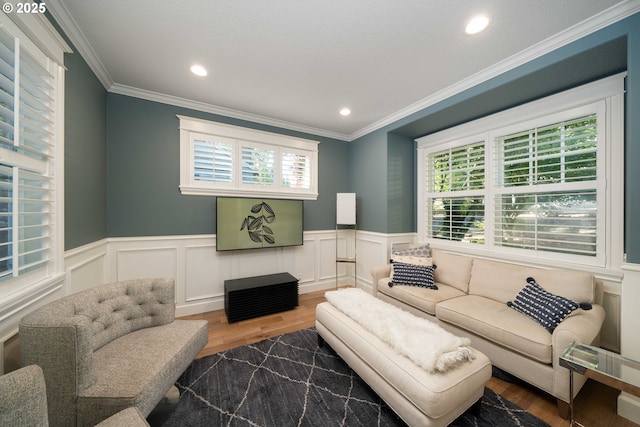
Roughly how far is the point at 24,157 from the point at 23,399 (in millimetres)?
1349

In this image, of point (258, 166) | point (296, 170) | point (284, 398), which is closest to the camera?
point (284, 398)

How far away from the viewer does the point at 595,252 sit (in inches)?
81.8

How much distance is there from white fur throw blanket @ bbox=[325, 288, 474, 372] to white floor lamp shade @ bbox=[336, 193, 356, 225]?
1856 millimetres

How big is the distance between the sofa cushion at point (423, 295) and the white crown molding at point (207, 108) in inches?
106

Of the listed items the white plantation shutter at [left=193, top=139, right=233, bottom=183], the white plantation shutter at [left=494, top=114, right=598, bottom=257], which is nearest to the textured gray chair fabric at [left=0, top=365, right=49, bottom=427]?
the white plantation shutter at [left=193, top=139, right=233, bottom=183]

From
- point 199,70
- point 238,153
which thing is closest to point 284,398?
point 238,153

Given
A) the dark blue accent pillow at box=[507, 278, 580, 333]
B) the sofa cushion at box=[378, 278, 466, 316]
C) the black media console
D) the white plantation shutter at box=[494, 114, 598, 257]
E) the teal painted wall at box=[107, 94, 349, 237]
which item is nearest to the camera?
the dark blue accent pillow at box=[507, 278, 580, 333]

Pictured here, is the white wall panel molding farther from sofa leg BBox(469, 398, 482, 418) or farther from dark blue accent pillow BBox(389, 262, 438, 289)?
dark blue accent pillow BBox(389, 262, 438, 289)

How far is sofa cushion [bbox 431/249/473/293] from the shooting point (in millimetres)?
2697

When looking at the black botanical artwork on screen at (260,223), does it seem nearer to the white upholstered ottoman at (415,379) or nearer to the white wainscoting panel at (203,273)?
the white wainscoting panel at (203,273)

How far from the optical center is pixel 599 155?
2.05m

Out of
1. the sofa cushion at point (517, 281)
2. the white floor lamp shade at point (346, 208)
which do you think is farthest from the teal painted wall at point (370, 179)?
the sofa cushion at point (517, 281)

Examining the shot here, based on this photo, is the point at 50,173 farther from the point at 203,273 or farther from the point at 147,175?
the point at 203,273

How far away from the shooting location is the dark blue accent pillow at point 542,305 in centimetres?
177
